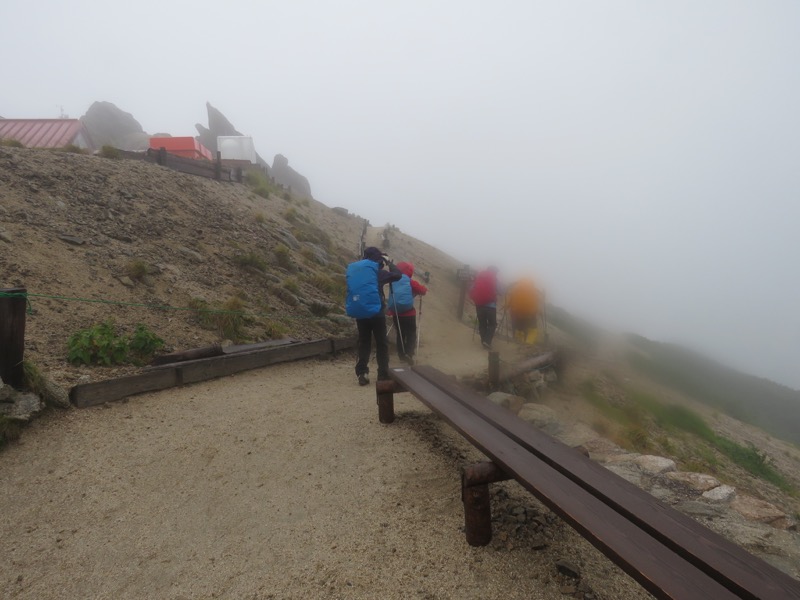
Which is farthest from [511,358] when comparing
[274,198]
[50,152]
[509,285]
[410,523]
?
[274,198]

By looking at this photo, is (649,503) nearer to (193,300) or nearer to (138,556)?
(138,556)

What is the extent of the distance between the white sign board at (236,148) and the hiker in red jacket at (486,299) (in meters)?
27.4

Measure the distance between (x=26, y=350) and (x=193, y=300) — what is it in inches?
125

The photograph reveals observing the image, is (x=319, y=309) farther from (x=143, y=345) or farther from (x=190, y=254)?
(x=143, y=345)

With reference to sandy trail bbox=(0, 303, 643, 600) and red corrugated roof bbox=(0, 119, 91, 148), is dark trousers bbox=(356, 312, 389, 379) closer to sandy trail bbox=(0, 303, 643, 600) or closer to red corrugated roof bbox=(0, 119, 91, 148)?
sandy trail bbox=(0, 303, 643, 600)

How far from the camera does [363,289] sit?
652 centimetres

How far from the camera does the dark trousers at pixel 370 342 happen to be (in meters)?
6.93

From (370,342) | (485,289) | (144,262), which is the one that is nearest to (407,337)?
(370,342)

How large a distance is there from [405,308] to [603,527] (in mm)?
6605

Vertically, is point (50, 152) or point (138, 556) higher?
point (50, 152)

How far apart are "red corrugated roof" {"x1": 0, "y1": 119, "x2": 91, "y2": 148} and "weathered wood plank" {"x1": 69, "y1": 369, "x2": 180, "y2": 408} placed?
86.7ft

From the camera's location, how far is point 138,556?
3.08 meters

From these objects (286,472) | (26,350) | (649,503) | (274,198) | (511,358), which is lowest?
(511,358)

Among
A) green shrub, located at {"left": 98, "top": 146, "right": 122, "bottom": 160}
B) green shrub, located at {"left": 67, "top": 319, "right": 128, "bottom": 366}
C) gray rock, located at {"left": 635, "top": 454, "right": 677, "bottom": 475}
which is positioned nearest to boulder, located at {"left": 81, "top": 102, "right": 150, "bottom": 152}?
green shrub, located at {"left": 98, "top": 146, "right": 122, "bottom": 160}
